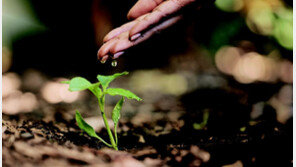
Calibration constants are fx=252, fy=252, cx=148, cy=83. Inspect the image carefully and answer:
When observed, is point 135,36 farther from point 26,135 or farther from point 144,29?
point 26,135

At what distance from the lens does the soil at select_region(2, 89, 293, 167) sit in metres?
0.53

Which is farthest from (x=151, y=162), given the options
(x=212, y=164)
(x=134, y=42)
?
(x=134, y=42)

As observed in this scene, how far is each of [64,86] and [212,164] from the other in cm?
93

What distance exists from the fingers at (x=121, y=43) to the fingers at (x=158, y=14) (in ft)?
0.08

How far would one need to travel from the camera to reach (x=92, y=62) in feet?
4.71

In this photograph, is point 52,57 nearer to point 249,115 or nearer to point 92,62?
point 92,62

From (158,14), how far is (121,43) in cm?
15

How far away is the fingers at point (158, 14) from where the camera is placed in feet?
2.58

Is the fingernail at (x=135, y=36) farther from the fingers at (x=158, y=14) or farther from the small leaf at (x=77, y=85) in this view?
the small leaf at (x=77, y=85)

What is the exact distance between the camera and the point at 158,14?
0.81 metres

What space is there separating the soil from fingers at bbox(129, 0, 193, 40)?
339mm

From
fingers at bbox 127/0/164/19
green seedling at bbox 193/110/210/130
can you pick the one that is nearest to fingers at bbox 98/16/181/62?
fingers at bbox 127/0/164/19

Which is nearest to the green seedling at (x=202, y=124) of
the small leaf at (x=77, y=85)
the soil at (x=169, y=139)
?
the soil at (x=169, y=139)

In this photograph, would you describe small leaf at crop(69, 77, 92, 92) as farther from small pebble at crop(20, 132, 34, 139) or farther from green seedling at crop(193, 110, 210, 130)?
green seedling at crop(193, 110, 210, 130)
